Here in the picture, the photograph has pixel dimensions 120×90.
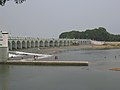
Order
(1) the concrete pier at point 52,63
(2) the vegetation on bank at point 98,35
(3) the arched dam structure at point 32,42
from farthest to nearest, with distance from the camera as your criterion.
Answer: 1. (2) the vegetation on bank at point 98,35
2. (3) the arched dam structure at point 32,42
3. (1) the concrete pier at point 52,63

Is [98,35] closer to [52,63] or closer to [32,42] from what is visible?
[32,42]

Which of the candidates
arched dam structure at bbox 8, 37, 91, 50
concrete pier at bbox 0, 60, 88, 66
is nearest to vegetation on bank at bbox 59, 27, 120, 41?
arched dam structure at bbox 8, 37, 91, 50

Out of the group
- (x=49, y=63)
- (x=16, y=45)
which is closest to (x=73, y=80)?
(x=49, y=63)

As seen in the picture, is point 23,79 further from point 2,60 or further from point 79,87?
point 2,60

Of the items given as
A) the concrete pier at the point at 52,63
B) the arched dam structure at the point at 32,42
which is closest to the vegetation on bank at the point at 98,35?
the arched dam structure at the point at 32,42

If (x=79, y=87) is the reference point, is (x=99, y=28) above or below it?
above

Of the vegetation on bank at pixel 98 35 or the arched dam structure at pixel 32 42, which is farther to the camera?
the vegetation on bank at pixel 98 35

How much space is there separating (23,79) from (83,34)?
169m

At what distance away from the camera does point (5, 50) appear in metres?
44.7

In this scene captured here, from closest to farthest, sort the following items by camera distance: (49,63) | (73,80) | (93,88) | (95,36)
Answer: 1. (93,88)
2. (73,80)
3. (49,63)
4. (95,36)

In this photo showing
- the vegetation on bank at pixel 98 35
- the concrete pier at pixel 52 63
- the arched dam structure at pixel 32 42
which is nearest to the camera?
the concrete pier at pixel 52 63

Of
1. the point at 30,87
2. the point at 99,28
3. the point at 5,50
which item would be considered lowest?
the point at 30,87

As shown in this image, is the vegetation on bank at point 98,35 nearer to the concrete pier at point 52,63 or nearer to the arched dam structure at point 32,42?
the arched dam structure at point 32,42

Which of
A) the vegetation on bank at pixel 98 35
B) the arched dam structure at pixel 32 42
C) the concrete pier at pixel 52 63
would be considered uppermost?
the vegetation on bank at pixel 98 35
